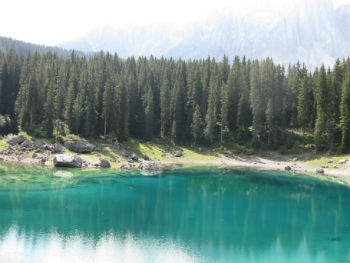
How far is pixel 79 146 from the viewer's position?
7138 centimetres

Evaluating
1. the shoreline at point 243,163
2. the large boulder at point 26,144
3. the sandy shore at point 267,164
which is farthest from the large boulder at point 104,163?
the large boulder at point 26,144

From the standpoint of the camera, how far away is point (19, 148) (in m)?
69.0

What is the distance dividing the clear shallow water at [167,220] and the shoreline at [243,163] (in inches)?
406

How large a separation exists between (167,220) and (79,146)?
4633cm

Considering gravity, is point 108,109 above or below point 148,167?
above

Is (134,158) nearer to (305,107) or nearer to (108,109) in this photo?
(108,109)

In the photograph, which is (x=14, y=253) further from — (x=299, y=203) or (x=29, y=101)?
(x=29, y=101)

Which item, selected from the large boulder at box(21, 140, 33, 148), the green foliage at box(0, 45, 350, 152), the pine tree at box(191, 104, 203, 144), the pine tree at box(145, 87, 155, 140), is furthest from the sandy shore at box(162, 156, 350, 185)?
the large boulder at box(21, 140, 33, 148)

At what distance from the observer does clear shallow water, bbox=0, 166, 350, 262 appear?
23.1m

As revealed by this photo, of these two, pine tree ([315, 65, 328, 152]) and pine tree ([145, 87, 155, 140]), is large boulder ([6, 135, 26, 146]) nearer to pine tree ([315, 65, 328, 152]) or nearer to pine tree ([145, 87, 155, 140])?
pine tree ([145, 87, 155, 140])

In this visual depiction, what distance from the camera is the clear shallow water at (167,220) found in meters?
23.1

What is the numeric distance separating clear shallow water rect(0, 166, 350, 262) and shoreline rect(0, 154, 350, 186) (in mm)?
10325

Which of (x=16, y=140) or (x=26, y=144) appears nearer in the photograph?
(x=26, y=144)

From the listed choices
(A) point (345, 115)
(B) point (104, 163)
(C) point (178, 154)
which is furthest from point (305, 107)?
(B) point (104, 163)
